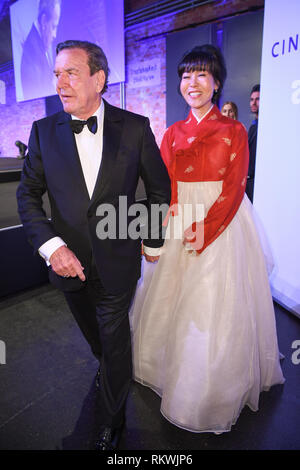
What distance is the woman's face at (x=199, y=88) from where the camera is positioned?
1.49 m

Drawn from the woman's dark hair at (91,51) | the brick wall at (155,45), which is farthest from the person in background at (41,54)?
the woman's dark hair at (91,51)

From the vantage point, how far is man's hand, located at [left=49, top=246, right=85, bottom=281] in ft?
3.84

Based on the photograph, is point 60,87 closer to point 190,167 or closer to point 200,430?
point 190,167

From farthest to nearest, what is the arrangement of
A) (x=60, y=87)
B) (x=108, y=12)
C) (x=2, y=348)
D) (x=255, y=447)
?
1. (x=108, y=12)
2. (x=2, y=348)
3. (x=255, y=447)
4. (x=60, y=87)

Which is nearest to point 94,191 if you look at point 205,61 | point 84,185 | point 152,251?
point 84,185

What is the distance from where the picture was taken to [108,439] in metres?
1.33

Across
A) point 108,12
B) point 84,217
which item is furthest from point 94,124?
point 108,12

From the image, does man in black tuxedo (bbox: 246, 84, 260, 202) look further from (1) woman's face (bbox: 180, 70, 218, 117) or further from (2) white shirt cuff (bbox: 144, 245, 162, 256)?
(2) white shirt cuff (bbox: 144, 245, 162, 256)

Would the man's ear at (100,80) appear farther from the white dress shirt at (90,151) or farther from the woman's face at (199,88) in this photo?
the woman's face at (199,88)

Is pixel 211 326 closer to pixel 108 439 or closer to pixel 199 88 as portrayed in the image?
pixel 108 439

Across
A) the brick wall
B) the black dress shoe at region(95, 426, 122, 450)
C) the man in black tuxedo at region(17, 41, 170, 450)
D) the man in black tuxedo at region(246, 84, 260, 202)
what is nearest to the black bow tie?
the man in black tuxedo at region(17, 41, 170, 450)

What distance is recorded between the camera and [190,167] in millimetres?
1531

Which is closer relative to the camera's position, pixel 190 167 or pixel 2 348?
pixel 190 167

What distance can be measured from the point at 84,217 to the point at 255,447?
110cm
